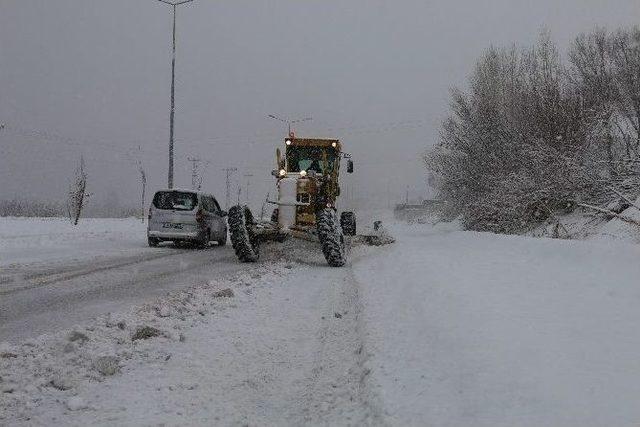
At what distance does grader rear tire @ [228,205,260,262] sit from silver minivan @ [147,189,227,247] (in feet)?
13.4

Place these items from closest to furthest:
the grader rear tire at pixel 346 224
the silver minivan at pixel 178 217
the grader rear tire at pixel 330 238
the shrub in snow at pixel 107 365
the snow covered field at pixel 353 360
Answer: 1. the snow covered field at pixel 353 360
2. the shrub in snow at pixel 107 365
3. the grader rear tire at pixel 330 238
4. the grader rear tire at pixel 346 224
5. the silver minivan at pixel 178 217

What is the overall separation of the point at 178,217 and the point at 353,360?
11916 millimetres

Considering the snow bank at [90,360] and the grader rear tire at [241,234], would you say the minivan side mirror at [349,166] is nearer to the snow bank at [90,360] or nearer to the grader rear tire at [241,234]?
the grader rear tire at [241,234]

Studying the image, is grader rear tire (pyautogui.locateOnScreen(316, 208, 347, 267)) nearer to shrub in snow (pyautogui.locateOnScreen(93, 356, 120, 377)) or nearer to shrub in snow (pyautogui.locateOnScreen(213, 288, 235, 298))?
shrub in snow (pyautogui.locateOnScreen(213, 288, 235, 298))

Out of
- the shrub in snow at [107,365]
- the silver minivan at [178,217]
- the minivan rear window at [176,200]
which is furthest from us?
the minivan rear window at [176,200]

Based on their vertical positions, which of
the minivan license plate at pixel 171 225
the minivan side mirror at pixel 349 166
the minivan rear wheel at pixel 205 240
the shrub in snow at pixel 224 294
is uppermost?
the minivan side mirror at pixel 349 166

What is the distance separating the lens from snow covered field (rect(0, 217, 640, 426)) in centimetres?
291

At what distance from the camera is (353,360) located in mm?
4168

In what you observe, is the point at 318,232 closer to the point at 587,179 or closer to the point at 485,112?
the point at 587,179

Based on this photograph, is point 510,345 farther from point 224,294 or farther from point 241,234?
point 241,234

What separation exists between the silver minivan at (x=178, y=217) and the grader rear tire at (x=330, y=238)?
5.41 m

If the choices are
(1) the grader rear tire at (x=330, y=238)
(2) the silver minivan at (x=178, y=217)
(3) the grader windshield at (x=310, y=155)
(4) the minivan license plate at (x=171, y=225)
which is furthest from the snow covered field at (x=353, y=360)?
(4) the minivan license plate at (x=171, y=225)

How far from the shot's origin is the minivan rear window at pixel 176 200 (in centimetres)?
1533

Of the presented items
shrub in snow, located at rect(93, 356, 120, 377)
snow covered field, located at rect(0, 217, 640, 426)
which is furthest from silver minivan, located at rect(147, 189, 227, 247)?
shrub in snow, located at rect(93, 356, 120, 377)
